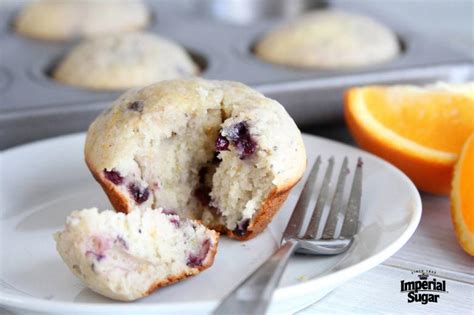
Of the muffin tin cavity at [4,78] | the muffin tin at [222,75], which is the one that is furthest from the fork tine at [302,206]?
the muffin tin cavity at [4,78]

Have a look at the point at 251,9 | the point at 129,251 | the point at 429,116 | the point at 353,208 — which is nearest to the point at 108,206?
the point at 129,251

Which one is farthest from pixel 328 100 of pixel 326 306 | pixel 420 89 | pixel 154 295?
pixel 154 295

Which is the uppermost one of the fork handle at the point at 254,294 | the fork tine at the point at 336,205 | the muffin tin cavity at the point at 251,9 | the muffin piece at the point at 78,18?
the fork handle at the point at 254,294

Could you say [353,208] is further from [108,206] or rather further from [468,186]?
[108,206]

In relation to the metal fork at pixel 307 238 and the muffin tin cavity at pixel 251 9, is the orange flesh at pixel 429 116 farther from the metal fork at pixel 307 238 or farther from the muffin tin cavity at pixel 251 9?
the muffin tin cavity at pixel 251 9

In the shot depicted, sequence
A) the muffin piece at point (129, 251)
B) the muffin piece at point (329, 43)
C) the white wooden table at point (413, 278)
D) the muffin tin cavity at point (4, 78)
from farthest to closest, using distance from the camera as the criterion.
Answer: the muffin piece at point (329, 43) → the muffin tin cavity at point (4, 78) → the white wooden table at point (413, 278) → the muffin piece at point (129, 251)

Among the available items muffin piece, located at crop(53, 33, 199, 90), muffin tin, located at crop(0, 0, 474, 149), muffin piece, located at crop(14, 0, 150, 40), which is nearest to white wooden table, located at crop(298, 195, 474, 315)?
muffin tin, located at crop(0, 0, 474, 149)
